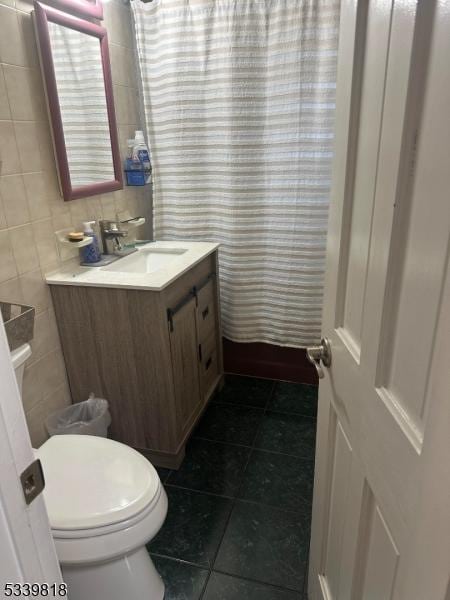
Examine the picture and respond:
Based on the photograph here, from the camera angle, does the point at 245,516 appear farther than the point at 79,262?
No

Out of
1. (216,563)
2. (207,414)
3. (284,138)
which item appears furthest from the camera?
A: (207,414)

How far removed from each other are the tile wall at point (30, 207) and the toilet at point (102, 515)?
1.22 feet

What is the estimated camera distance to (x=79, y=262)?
181 cm

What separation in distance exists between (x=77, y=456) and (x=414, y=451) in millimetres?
1077

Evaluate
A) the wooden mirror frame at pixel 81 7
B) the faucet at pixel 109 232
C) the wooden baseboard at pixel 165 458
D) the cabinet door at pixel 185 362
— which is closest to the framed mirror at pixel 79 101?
the wooden mirror frame at pixel 81 7

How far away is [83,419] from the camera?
5.81 ft

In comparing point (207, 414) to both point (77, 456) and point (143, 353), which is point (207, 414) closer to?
point (143, 353)

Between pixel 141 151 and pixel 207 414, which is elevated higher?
pixel 141 151

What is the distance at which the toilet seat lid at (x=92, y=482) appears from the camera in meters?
1.10

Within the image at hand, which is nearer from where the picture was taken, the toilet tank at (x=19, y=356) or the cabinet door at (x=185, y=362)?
the toilet tank at (x=19, y=356)

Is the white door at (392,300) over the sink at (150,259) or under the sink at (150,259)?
over

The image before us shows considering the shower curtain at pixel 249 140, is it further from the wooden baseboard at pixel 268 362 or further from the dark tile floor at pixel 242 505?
the dark tile floor at pixel 242 505

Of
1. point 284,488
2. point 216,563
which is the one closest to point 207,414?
point 284,488

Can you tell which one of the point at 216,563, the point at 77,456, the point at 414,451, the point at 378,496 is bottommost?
the point at 216,563
